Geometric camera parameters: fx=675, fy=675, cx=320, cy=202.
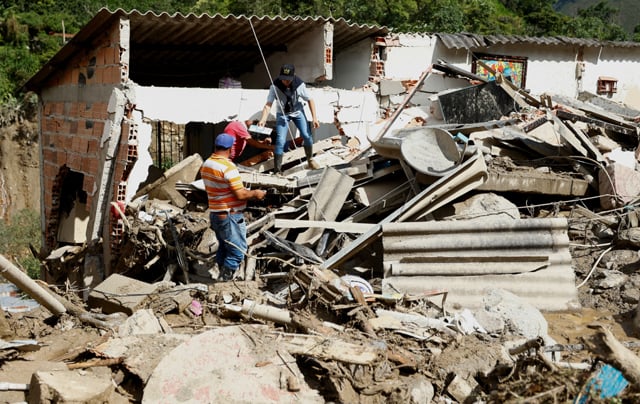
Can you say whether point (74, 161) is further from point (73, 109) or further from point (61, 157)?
point (73, 109)

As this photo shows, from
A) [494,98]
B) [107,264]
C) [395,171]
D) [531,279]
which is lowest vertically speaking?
[107,264]

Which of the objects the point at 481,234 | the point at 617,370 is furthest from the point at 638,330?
the point at 617,370

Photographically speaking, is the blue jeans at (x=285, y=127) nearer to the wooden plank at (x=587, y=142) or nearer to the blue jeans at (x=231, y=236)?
the blue jeans at (x=231, y=236)

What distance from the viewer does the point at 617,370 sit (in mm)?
4043

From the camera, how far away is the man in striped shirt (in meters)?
7.01

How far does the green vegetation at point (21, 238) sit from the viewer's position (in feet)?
57.6

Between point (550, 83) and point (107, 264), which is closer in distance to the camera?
point (107, 264)

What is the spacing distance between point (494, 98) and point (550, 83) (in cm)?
557

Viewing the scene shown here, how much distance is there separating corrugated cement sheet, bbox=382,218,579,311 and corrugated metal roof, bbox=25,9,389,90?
16.0 feet

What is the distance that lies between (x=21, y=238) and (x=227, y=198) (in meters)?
13.2

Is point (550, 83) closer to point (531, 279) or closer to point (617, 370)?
point (531, 279)

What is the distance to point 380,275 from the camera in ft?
24.6

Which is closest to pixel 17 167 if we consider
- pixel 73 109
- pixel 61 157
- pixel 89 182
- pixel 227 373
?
pixel 61 157

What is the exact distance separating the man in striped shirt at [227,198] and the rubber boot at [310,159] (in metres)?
3.04
